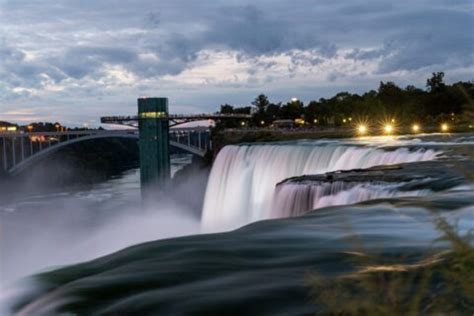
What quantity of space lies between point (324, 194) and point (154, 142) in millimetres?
37877

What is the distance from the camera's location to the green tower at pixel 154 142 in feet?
156

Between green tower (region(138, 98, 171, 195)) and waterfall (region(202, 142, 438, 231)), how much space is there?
64.5 feet

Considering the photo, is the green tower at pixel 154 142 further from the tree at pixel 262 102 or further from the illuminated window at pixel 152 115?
the tree at pixel 262 102

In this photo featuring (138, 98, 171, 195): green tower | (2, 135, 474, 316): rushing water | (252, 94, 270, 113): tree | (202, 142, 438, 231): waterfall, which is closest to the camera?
(2, 135, 474, 316): rushing water

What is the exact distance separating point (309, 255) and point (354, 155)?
502 inches

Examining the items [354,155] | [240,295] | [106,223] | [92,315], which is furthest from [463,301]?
[106,223]

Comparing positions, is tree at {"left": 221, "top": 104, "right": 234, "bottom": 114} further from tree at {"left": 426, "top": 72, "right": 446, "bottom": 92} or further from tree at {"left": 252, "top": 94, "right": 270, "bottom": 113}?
tree at {"left": 426, "top": 72, "right": 446, "bottom": 92}

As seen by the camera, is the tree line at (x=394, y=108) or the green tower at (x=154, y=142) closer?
the green tower at (x=154, y=142)

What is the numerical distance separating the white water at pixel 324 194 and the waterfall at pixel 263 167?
2.51 metres

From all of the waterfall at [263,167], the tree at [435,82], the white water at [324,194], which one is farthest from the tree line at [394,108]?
the white water at [324,194]

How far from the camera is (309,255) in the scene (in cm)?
659

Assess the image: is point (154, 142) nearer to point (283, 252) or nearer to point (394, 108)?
point (394, 108)

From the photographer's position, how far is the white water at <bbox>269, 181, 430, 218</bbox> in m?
11.2

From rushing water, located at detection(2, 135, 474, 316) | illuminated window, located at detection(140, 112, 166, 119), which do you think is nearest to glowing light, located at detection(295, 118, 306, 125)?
illuminated window, located at detection(140, 112, 166, 119)
